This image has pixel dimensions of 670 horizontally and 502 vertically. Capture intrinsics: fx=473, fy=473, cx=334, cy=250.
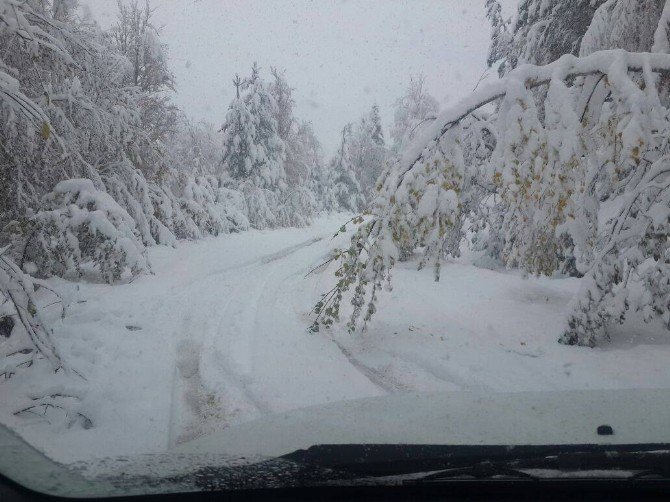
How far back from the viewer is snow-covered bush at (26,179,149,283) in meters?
7.75

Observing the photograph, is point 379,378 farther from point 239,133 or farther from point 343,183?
point 343,183

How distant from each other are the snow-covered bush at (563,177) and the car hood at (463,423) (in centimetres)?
219

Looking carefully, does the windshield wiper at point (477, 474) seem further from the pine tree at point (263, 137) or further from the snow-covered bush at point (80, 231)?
the pine tree at point (263, 137)

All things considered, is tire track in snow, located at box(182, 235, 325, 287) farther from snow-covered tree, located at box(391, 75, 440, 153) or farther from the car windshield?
snow-covered tree, located at box(391, 75, 440, 153)

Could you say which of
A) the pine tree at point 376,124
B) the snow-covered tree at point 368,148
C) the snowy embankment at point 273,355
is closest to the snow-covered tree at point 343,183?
the snow-covered tree at point 368,148

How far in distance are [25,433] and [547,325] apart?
24.0 ft

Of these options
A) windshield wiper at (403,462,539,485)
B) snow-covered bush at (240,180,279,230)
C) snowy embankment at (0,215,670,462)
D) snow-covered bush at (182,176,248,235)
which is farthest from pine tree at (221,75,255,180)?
windshield wiper at (403,462,539,485)

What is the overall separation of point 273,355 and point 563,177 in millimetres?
4233

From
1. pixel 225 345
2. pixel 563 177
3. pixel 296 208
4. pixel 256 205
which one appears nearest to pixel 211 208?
pixel 256 205

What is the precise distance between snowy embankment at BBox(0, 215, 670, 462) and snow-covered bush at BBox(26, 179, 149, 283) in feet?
2.59

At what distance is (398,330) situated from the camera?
7977mm

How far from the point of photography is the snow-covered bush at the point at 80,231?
305 inches

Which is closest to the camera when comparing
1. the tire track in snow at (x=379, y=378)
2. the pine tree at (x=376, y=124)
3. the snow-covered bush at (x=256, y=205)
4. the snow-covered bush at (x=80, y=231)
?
the tire track in snow at (x=379, y=378)

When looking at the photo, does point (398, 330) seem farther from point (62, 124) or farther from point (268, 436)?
point (62, 124)
